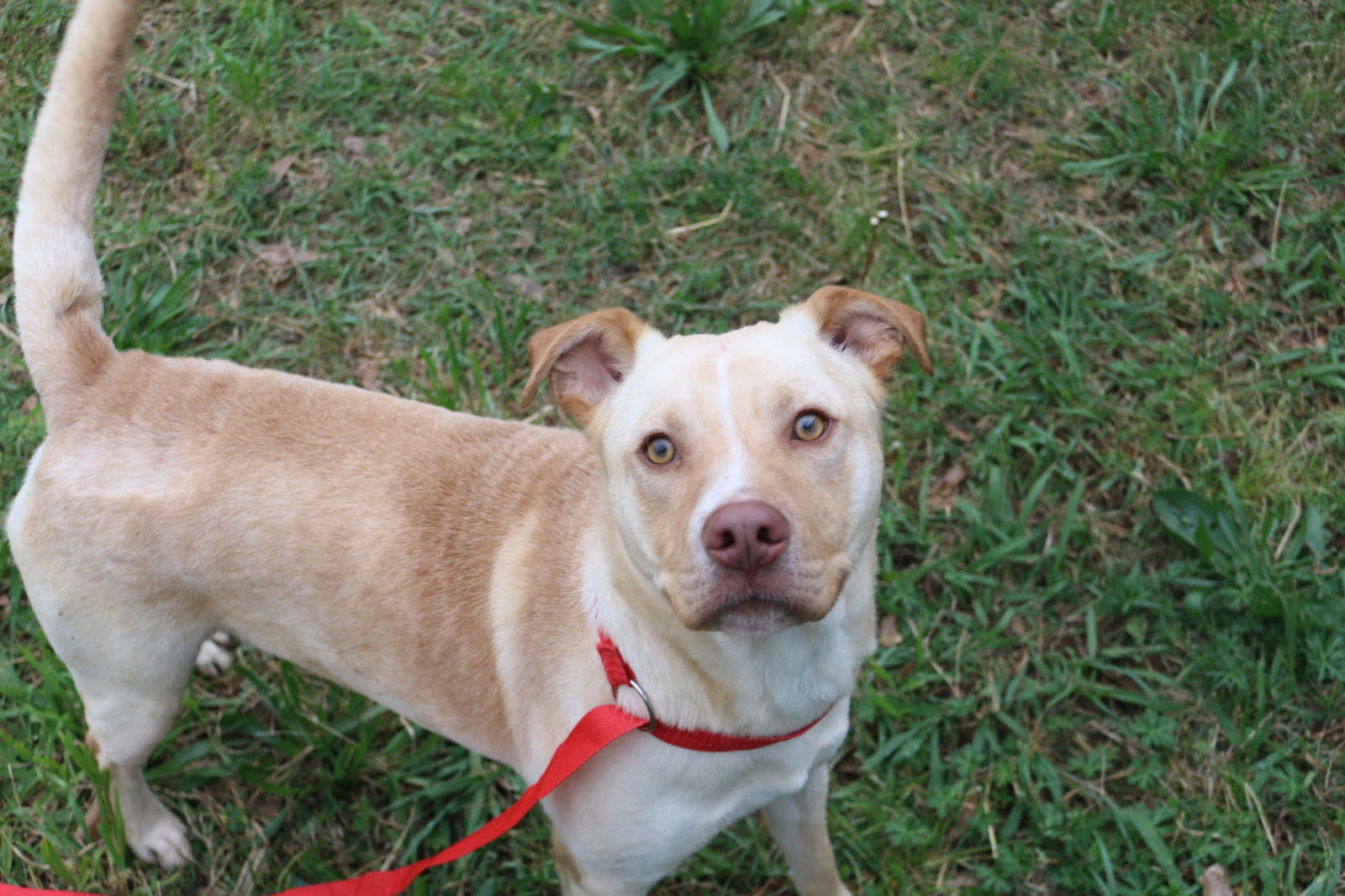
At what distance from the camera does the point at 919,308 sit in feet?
15.1

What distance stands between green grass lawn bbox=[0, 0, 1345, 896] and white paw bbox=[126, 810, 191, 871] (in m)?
0.06

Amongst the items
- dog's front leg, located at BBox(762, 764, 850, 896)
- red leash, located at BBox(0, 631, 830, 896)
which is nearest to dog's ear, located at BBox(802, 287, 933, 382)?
red leash, located at BBox(0, 631, 830, 896)

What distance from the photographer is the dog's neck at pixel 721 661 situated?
2496 mm

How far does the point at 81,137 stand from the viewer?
9.49 feet

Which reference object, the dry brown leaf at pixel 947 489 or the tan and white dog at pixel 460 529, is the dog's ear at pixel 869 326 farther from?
the dry brown leaf at pixel 947 489

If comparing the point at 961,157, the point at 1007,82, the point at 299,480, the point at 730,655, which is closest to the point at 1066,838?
the point at 730,655

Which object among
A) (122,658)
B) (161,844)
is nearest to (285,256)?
(122,658)

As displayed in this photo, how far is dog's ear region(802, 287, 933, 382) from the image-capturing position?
8.59 ft

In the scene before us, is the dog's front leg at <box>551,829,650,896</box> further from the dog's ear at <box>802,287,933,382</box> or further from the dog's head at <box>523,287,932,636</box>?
the dog's ear at <box>802,287,933,382</box>

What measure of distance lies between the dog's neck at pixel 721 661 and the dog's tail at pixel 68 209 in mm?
1645

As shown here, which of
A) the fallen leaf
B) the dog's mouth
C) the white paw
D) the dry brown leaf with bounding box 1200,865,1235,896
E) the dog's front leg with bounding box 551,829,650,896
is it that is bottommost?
the dry brown leaf with bounding box 1200,865,1235,896

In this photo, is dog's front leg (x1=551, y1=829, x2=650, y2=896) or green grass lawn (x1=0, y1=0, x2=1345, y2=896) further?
green grass lawn (x1=0, y1=0, x2=1345, y2=896)

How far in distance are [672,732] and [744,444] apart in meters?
0.77

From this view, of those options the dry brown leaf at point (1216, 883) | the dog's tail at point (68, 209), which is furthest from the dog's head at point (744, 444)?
the dry brown leaf at point (1216, 883)
